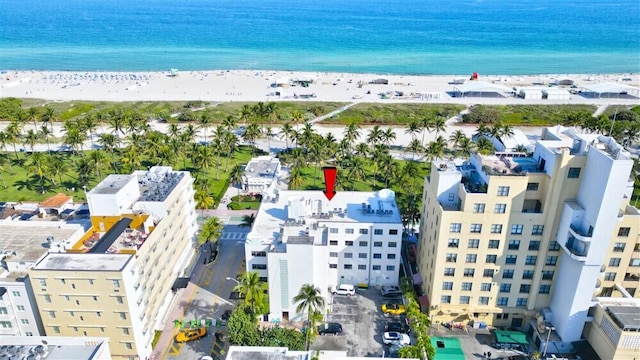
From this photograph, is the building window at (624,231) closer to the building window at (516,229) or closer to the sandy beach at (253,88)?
the building window at (516,229)

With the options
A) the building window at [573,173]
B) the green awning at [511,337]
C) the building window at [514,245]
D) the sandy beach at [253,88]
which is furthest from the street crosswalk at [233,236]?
the sandy beach at [253,88]

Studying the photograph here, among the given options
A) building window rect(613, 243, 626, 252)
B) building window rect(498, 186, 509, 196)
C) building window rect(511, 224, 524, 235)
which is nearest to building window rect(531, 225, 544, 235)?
building window rect(511, 224, 524, 235)

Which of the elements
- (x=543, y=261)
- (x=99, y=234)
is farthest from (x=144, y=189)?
(x=543, y=261)

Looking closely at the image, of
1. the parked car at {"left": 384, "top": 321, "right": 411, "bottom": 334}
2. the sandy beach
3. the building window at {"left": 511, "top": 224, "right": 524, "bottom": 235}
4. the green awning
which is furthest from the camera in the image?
the sandy beach

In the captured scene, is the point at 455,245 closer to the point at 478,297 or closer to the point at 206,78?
the point at 478,297

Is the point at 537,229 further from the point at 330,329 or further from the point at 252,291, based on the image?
the point at 252,291

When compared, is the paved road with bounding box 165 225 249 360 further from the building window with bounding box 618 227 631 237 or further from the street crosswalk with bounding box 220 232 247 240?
the building window with bounding box 618 227 631 237

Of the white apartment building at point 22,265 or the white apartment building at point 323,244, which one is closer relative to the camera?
the white apartment building at point 22,265
